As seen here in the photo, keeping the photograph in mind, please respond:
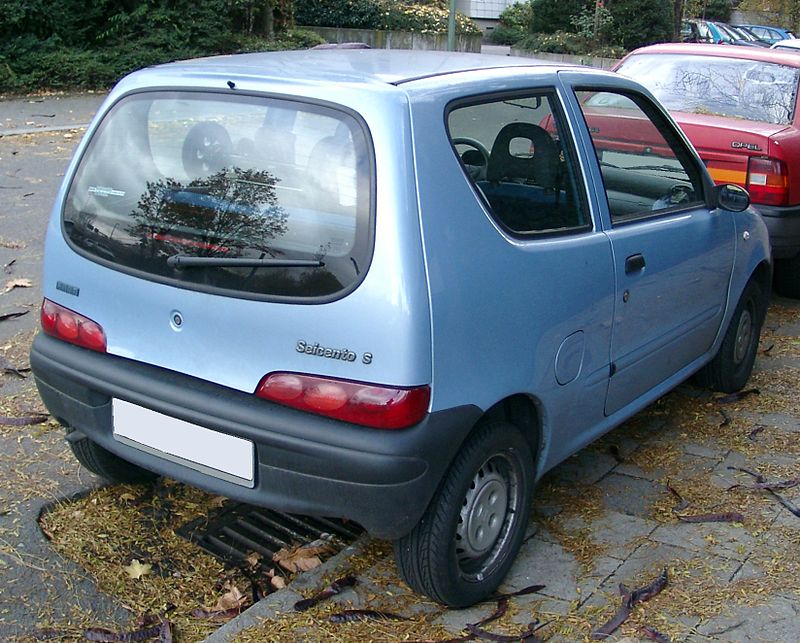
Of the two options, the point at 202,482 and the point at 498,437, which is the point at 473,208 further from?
the point at 202,482

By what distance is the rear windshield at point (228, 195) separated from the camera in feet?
9.34

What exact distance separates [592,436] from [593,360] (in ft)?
1.20

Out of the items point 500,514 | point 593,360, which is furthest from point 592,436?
point 500,514

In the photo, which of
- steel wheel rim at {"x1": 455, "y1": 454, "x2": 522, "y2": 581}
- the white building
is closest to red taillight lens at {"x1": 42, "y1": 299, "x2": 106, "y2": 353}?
steel wheel rim at {"x1": 455, "y1": 454, "x2": 522, "y2": 581}

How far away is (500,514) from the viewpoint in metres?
3.35

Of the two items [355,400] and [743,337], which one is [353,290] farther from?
[743,337]

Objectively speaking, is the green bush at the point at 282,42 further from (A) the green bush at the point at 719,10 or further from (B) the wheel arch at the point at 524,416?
(A) the green bush at the point at 719,10

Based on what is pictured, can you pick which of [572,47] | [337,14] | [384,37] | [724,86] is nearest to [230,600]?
[724,86]

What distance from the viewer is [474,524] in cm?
321

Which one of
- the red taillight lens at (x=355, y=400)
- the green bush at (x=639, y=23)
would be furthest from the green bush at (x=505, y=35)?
the red taillight lens at (x=355, y=400)

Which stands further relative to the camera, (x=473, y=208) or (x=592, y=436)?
(x=592, y=436)

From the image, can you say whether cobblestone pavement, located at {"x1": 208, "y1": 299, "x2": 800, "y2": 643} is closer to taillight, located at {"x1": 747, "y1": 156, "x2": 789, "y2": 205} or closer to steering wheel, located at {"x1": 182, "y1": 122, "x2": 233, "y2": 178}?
steering wheel, located at {"x1": 182, "y1": 122, "x2": 233, "y2": 178}

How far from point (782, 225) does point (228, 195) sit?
453 cm

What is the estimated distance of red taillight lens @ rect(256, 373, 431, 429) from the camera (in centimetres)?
276
